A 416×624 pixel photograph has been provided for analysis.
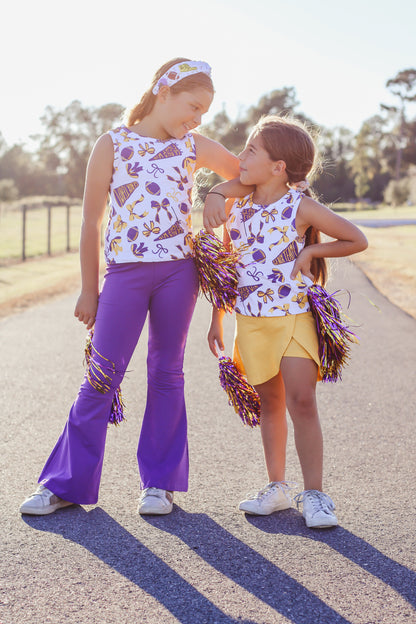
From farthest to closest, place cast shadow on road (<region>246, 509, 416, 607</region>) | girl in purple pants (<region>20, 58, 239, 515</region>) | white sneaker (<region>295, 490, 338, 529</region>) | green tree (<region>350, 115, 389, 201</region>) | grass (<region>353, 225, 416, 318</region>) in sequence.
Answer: green tree (<region>350, 115, 389, 201</region>)
grass (<region>353, 225, 416, 318</region>)
girl in purple pants (<region>20, 58, 239, 515</region>)
white sneaker (<region>295, 490, 338, 529</region>)
cast shadow on road (<region>246, 509, 416, 607</region>)

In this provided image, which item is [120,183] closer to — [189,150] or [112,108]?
[189,150]

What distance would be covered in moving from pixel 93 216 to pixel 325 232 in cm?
96

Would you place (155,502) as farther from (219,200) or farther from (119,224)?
(219,200)

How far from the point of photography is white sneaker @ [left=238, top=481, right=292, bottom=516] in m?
3.10

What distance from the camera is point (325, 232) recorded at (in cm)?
304

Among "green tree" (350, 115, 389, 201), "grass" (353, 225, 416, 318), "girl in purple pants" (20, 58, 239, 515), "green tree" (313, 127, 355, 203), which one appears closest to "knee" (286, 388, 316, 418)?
"girl in purple pants" (20, 58, 239, 515)

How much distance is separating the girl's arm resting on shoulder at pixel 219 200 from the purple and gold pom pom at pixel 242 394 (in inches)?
24.6

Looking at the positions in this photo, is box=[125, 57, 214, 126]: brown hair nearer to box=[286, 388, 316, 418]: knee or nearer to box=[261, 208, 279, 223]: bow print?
box=[261, 208, 279, 223]: bow print

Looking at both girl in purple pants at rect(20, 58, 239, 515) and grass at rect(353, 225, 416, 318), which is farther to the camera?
grass at rect(353, 225, 416, 318)

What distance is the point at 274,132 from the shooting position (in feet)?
10.1

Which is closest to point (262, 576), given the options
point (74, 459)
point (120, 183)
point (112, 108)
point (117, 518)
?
point (117, 518)

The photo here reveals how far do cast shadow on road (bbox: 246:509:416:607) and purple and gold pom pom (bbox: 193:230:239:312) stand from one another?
2.96 ft

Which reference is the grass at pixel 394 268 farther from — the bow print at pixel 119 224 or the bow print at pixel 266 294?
the bow print at pixel 119 224

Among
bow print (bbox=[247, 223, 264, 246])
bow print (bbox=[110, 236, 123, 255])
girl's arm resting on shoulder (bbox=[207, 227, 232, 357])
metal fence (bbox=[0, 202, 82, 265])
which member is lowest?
metal fence (bbox=[0, 202, 82, 265])
